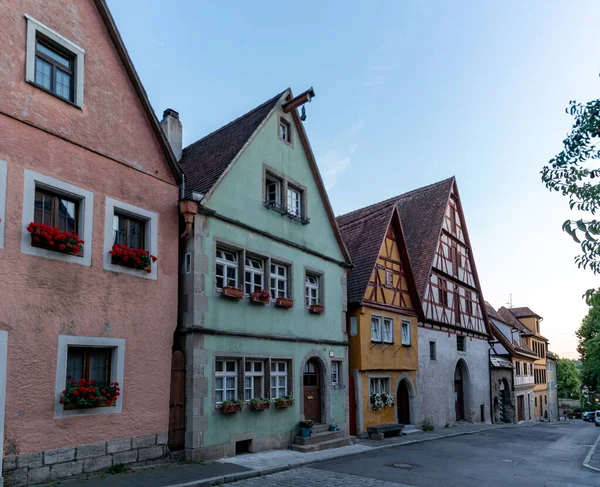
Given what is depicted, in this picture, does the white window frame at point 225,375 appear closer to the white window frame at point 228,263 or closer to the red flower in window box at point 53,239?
the white window frame at point 228,263

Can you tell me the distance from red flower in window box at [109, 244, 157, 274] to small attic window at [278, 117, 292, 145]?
23.4 ft

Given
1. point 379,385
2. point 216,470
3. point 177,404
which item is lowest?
point 216,470

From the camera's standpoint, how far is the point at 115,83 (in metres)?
12.2

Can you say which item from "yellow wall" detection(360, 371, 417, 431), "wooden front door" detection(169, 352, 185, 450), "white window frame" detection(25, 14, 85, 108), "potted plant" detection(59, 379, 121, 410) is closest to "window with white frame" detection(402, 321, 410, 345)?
"yellow wall" detection(360, 371, 417, 431)

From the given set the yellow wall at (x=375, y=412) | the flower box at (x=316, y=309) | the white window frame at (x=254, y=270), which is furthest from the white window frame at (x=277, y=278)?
the yellow wall at (x=375, y=412)

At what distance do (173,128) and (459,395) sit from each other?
20.3m

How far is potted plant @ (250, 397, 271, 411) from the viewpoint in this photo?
1448 centimetres

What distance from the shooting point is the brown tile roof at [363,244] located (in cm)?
2134

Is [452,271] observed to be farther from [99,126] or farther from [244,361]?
[99,126]

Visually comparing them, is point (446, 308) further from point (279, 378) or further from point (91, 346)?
point (91, 346)

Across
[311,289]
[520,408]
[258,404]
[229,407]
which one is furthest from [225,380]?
[520,408]

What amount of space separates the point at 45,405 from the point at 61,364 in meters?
0.74

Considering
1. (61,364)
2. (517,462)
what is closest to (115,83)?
(61,364)

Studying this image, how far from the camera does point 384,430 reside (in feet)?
64.4
